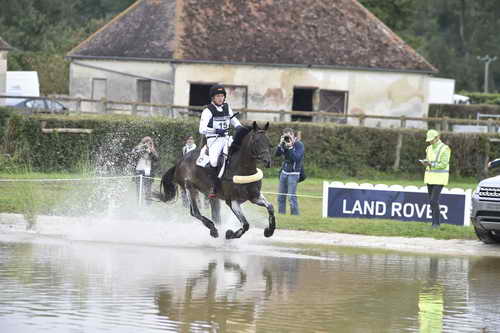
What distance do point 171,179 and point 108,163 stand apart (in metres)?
7.40

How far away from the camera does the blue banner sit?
73.9 ft

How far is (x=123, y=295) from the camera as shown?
486 inches

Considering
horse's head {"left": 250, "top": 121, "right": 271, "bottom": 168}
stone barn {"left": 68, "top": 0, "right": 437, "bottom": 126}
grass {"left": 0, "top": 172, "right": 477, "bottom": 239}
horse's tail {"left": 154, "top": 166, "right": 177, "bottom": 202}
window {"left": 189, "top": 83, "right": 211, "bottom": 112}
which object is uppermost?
stone barn {"left": 68, "top": 0, "right": 437, "bottom": 126}

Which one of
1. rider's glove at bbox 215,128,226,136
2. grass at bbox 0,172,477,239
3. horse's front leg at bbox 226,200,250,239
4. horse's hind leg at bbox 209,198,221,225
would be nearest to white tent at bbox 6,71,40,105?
grass at bbox 0,172,477,239

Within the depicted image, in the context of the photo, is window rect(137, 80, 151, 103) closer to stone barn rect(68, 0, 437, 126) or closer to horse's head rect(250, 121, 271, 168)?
stone barn rect(68, 0, 437, 126)

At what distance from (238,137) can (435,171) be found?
5.25m

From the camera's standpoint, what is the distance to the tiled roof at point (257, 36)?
1768 inches

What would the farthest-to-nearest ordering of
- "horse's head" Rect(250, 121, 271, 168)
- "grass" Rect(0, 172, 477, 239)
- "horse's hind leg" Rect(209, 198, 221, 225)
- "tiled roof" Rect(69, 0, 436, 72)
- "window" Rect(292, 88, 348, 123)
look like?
"window" Rect(292, 88, 348, 123) < "tiled roof" Rect(69, 0, 436, 72) < "grass" Rect(0, 172, 477, 239) < "horse's hind leg" Rect(209, 198, 221, 225) < "horse's head" Rect(250, 121, 271, 168)

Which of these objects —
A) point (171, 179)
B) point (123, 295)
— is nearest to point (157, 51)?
point (171, 179)

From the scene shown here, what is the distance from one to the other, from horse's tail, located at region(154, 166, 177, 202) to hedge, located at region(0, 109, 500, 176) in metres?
5.66

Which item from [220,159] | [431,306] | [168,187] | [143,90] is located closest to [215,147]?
[220,159]

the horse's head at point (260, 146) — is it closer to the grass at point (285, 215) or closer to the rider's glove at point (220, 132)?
the rider's glove at point (220, 132)

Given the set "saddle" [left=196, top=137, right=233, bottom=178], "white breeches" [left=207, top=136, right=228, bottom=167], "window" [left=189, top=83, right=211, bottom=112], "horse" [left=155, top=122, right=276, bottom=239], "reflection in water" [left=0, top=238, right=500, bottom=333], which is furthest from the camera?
"window" [left=189, top=83, right=211, bottom=112]

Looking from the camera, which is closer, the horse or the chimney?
the horse
